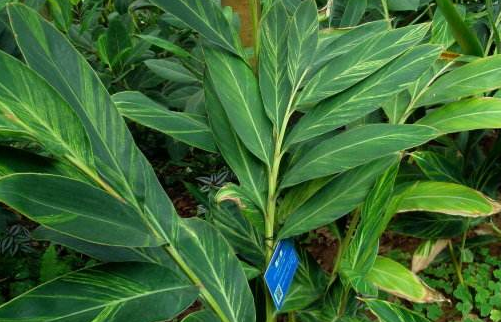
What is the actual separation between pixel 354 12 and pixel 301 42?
0.38m

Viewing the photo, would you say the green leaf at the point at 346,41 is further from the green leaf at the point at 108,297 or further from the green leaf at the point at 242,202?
the green leaf at the point at 108,297

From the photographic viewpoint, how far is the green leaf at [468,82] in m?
1.05

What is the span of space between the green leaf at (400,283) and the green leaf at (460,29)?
1.63 ft

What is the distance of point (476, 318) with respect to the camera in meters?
1.39

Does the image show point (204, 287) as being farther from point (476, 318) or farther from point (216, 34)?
point (476, 318)

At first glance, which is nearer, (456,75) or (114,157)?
(114,157)

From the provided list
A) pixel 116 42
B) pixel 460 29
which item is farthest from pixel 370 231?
pixel 116 42

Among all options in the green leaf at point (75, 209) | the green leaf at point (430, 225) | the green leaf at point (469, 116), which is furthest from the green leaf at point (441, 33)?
the green leaf at point (75, 209)

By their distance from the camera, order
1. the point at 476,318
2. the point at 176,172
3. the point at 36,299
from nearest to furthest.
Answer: the point at 36,299
the point at 476,318
the point at 176,172

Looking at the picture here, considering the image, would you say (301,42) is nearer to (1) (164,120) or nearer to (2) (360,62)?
(2) (360,62)

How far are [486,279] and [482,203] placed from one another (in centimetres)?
62

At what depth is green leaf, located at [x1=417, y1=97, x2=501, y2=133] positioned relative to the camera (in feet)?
3.28

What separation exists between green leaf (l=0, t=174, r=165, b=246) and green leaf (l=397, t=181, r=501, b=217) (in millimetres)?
487

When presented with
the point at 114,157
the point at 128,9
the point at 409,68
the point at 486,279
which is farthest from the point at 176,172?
the point at 114,157
